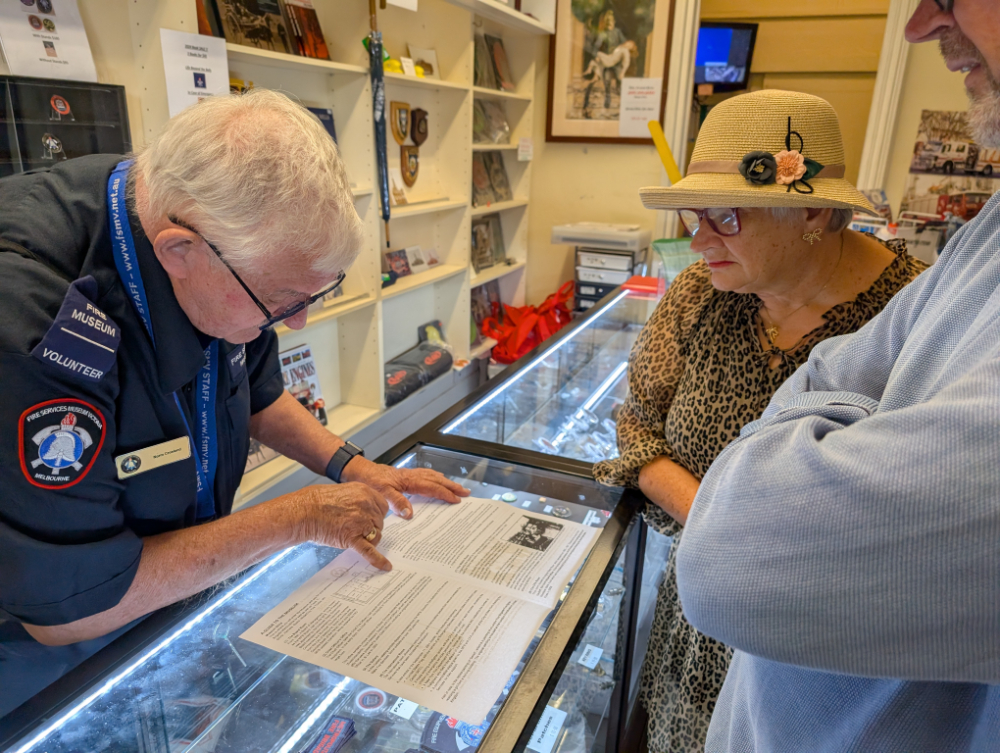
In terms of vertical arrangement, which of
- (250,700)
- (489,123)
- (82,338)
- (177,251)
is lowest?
(250,700)

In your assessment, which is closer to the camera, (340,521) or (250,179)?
(250,179)

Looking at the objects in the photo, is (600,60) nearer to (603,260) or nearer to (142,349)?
(603,260)

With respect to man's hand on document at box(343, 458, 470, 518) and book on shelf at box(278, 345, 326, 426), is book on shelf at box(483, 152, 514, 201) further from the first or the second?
man's hand on document at box(343, 458, 470, 518)

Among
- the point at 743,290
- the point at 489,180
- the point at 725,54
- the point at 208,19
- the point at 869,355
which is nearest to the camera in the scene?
the point at 869,355

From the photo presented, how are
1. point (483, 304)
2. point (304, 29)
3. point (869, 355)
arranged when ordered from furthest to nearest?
1. point (483, 304)
2. point (304, 29)
3. point (869, 355)

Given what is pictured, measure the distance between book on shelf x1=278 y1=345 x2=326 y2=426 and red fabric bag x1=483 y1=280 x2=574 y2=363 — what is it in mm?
1519

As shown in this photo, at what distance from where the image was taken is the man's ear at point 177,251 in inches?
38.3

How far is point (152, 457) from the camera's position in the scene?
102 cm

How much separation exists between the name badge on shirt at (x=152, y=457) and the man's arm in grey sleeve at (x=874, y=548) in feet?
2.86

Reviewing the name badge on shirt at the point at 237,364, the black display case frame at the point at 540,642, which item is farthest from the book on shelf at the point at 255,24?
the black display case frame at the point at 540,642

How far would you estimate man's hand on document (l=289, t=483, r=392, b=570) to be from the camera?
110cm

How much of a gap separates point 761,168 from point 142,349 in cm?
110

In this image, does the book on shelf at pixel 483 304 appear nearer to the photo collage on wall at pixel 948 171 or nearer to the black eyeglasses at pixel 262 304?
the photo collage on wall at pixel 948 171

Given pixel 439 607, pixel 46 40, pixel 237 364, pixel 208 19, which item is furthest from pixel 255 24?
pixel 439 607
